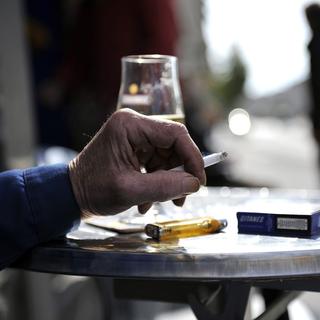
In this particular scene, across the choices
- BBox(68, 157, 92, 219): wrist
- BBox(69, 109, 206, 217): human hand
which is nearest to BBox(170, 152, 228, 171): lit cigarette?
BBox(69, 109, 206, 217): human hand

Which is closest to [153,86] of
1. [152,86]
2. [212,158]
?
[152,86]

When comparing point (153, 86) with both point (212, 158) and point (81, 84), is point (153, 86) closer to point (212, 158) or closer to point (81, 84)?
point (212, 158)

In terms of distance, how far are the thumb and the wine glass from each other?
32cm

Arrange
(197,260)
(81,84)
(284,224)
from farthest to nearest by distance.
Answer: (81,84), (284,224), (197,260)

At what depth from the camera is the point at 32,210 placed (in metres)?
1.11

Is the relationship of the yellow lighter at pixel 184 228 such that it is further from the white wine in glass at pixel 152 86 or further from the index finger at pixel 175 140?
the white wine in glass at pixel 152 86

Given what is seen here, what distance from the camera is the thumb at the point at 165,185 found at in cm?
107

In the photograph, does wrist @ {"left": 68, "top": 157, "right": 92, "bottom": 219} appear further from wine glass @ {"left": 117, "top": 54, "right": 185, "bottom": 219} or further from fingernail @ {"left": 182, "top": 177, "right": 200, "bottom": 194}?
wine glass @ {"left": 117, "top": 54, "right": 185, "bottom": 219}

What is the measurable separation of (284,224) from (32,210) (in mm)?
370

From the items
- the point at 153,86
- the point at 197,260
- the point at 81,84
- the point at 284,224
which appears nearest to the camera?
the point at 197,260

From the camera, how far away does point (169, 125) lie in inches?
43.5

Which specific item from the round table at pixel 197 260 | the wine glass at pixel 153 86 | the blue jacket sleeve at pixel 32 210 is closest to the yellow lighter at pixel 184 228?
the round table at pixel 197 260

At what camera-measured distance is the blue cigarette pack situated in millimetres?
1129

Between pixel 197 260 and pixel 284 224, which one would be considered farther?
pixel 284 224
